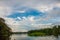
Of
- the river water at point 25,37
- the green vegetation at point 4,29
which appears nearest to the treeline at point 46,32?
the river water at point 25,37

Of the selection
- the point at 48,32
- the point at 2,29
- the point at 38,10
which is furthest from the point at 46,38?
the point at 2,29

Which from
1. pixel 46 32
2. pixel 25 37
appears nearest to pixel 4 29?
pixel 25 37

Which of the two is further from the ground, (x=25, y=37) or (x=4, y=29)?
(x=4, y=29)

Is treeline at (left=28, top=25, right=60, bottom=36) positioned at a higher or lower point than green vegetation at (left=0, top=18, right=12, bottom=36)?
lower

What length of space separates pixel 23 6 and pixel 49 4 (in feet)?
1.20

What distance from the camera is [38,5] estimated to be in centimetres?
269

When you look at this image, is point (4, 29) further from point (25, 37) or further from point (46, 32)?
point (46, 32)

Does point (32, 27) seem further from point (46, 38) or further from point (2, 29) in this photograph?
point (2, 29)

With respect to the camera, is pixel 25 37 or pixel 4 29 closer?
pixel 25 37

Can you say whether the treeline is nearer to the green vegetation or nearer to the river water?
the river water

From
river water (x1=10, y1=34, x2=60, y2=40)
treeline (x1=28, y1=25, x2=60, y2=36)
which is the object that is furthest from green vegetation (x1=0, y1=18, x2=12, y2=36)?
treeline (x1=28, y1=25, x2=60, y2=36)

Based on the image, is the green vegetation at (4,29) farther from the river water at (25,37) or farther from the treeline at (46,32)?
the treeline at (46,32)

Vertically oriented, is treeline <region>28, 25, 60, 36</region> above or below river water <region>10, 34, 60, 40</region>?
above

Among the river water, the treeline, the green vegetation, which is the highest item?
the green vegetation
